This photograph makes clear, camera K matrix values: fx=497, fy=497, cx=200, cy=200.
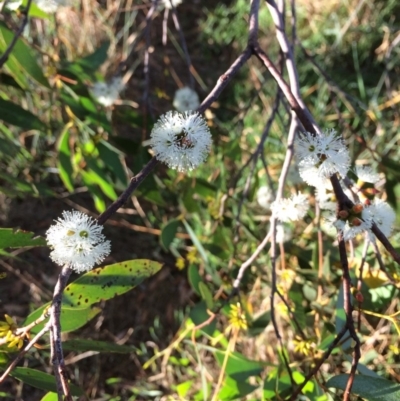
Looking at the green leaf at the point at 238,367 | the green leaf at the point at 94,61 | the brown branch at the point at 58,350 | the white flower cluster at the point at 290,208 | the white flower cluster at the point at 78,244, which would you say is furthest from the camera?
the green leaf at the point at 94,61

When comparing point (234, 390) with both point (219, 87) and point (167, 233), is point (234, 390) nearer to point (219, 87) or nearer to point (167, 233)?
point (167, 233)

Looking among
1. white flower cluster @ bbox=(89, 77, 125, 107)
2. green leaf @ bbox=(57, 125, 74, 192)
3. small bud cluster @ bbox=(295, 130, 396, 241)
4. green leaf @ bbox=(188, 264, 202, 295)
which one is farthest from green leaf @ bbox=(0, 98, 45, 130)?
small bud cluster @ bbox=(295, 130, 396, 241)

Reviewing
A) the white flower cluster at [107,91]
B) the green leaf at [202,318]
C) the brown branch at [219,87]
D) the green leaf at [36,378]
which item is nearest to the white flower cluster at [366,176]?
the brown branch at [219,87]

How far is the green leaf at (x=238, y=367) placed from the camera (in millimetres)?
1117

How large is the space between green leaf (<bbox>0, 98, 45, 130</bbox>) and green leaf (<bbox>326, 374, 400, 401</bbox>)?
0.94m

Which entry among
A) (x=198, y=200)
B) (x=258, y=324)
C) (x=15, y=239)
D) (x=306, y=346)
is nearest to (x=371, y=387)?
(x=306, y=346)

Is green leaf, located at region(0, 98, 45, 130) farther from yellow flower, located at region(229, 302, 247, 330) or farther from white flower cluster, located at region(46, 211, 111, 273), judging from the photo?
yellow flower, located at region(229, 302, 247, 330)

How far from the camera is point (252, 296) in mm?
1814

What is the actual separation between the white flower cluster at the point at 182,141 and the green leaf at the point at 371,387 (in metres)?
0.44

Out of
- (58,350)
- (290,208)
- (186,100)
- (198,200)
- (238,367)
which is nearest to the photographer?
(58,350)

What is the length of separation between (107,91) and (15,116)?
0.30 m

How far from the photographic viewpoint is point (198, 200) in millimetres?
1845

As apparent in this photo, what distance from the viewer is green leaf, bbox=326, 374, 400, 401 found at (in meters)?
0.79

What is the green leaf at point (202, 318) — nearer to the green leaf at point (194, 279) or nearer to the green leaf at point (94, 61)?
the green leaf at point (194, 279)
